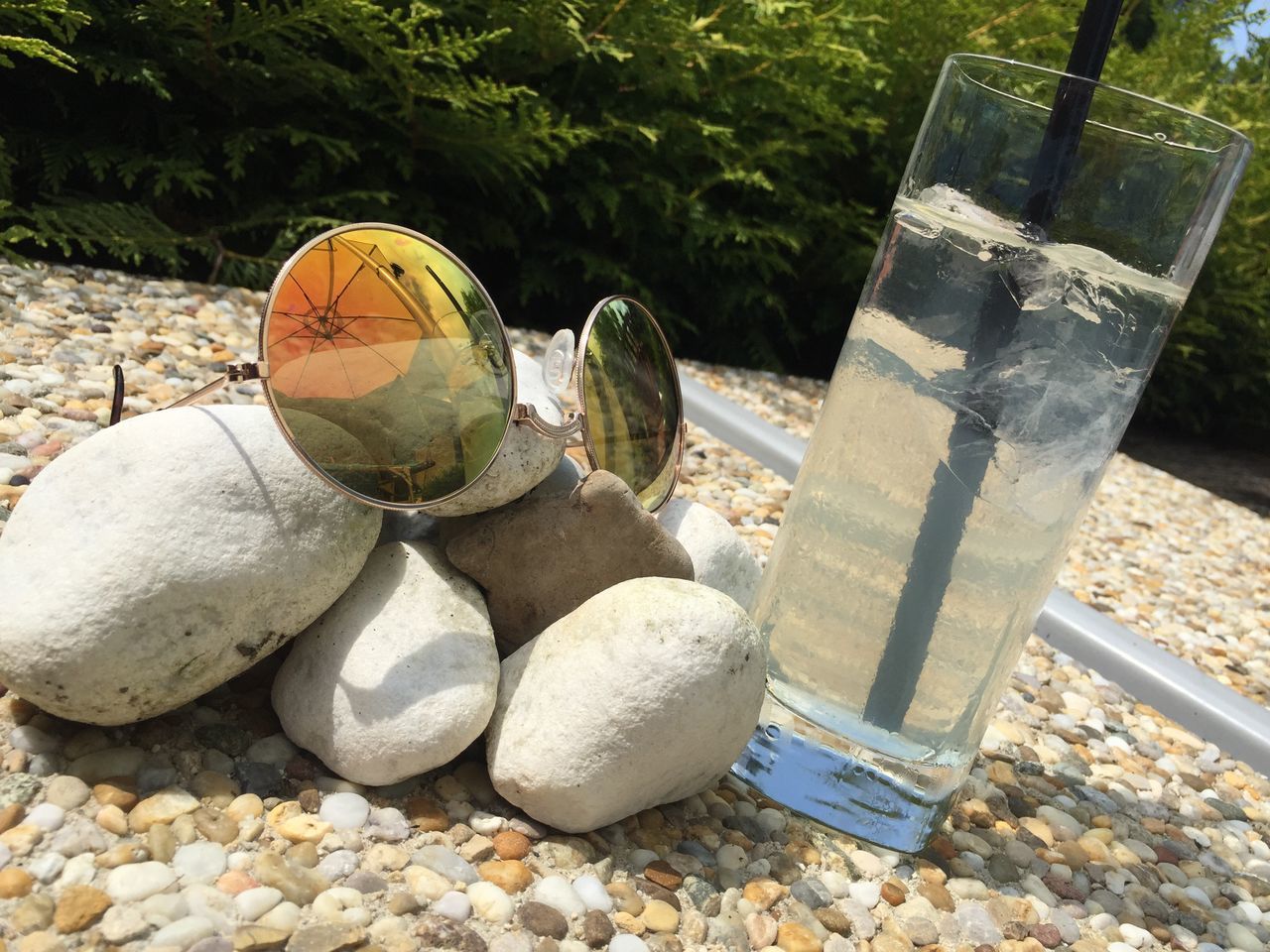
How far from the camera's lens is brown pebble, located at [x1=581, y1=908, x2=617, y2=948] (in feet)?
4.75

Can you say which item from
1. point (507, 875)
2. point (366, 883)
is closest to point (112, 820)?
point (366, 883)

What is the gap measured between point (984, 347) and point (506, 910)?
A: 44.9 inches

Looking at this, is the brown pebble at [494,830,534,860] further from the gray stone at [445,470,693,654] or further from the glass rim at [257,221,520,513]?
the glass rim at [257,221,520,513]

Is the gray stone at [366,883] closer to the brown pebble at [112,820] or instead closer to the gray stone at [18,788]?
the brown pebble at [112,820]

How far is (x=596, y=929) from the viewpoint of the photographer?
1460 millimetres

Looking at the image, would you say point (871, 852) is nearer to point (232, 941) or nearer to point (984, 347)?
point (984, 347)

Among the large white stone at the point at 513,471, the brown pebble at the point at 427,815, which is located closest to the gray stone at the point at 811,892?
the brown pebble at the point at 427,815

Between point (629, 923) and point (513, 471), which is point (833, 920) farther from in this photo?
point (513, 471)

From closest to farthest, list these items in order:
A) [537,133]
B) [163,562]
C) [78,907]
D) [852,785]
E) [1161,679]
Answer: [78,907] < [163,562] < [852,785] < [1161,679] < [537,133]

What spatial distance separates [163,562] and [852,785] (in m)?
1.22

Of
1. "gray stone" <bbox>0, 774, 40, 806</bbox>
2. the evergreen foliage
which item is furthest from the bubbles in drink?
the evergreen foliage

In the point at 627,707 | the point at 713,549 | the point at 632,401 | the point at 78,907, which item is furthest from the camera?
the point at 632,401

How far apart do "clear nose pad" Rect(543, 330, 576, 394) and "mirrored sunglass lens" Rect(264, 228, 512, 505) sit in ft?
1.12

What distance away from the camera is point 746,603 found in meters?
2.31
